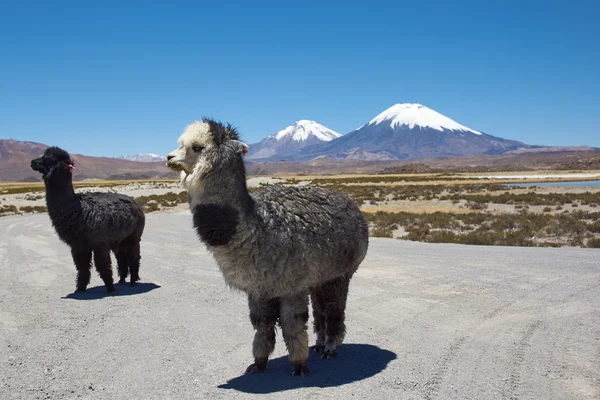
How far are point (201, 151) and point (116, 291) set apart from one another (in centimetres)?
630

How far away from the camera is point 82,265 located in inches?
408

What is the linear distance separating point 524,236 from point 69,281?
15982 mm

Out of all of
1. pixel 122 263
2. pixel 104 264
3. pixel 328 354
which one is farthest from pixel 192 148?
pixel 122 263

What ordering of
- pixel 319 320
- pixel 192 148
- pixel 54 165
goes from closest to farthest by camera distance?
pixel 192 148
pixel 319 320
pixel 54 165

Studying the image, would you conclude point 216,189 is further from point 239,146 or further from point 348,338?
point 348,338

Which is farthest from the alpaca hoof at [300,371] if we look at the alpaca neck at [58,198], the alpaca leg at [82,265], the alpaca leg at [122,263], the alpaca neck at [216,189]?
the alpaca leg at [122,263]

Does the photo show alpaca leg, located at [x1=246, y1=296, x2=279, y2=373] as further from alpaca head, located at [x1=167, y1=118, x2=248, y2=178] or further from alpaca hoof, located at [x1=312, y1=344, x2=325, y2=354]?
alpaca head, located at [x1=167, y1=118, x2=248, y2=178]

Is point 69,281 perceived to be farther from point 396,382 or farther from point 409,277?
point 396,382

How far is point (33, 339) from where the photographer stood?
7.44 m

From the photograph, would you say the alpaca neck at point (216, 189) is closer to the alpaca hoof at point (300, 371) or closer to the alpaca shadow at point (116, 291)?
the alpaca hoof at point (300, 371)

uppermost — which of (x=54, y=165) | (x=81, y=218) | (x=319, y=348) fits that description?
(x=54, y=165)

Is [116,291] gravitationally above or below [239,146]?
below

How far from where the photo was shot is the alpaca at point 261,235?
5.28 metres

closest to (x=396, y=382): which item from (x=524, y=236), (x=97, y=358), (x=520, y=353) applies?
(x=520, y=353)
